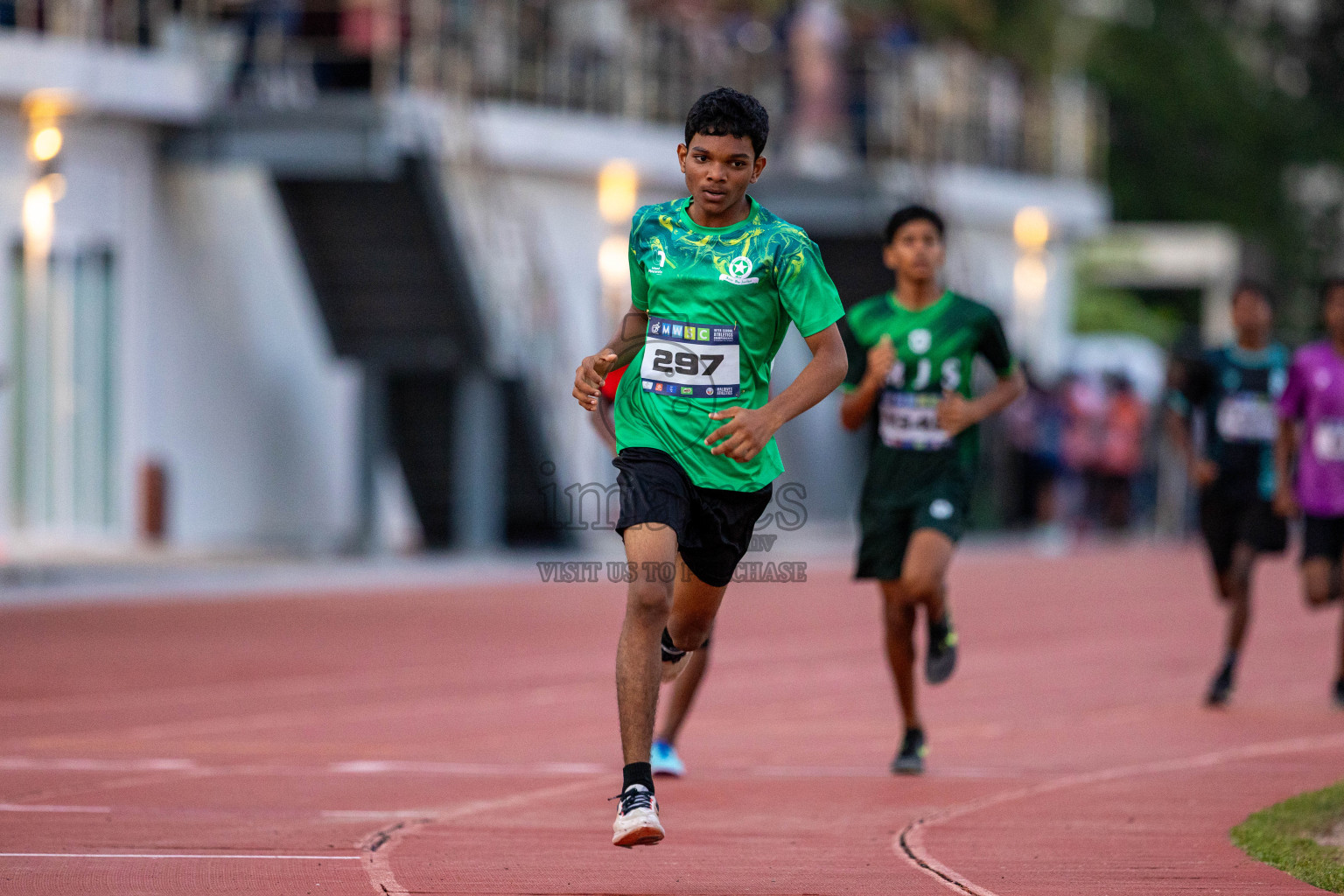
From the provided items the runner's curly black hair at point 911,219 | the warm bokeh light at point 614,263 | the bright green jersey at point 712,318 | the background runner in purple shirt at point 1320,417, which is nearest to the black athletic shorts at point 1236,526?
the background runner in purple shirt at point 1320,417

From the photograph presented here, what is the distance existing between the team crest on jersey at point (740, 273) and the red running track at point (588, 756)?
1778 mm

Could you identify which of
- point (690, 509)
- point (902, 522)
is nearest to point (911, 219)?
point (902, 522)

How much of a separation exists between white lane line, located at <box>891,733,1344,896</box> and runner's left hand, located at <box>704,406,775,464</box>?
1.40 m

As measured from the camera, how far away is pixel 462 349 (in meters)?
24.3

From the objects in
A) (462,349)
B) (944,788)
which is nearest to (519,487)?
(462,349)

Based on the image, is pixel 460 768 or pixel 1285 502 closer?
pixel 460 768

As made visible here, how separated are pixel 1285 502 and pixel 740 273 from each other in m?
5.79

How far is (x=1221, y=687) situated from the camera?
1224 centimetres

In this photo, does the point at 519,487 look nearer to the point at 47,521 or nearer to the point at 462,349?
the point at 462,349

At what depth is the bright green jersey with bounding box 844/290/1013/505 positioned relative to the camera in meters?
9.77

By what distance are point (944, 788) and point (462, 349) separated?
51.5ft

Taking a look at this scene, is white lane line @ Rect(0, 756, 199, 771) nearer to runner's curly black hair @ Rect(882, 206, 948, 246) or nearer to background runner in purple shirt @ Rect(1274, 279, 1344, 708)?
runner's curly black hair @ Rect(882, 206, 948, 246)

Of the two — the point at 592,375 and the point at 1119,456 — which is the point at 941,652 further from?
the point at 1119,456

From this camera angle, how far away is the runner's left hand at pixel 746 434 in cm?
677
